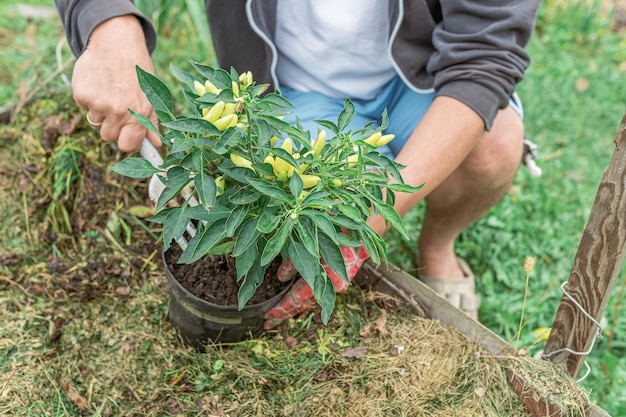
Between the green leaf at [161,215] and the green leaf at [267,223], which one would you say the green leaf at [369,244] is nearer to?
the green leaf at [267,223]

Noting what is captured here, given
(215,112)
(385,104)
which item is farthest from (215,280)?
(385,104)

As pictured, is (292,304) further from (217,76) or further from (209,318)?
(217,76)

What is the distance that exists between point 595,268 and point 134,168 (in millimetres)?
1067

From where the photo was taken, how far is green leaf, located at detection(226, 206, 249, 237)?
119 cm

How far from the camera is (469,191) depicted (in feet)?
6.67

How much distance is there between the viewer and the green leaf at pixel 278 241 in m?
1.14

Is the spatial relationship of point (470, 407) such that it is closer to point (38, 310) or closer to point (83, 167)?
point (38, 310)

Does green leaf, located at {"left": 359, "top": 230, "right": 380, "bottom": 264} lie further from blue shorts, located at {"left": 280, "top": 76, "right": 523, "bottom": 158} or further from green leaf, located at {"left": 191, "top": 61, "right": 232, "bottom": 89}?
blue shorts, located at {"left": 280, "top": 76, "right": 523, "bottom": 158}

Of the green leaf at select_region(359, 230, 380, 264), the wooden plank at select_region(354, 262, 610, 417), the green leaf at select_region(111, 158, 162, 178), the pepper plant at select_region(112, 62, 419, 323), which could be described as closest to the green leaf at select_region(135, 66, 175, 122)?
the pepper plant at select_region(112, 62, 419, 323)

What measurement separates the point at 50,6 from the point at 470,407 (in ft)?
11.2

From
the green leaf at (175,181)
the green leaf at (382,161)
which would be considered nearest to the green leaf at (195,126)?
the green leaf at (175,181)

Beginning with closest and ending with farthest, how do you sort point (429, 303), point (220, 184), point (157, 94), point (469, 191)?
point (157, 94)
point (220, 184)
point (429, 303)
point (469, 191)

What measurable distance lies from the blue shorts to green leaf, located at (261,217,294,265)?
32.5 inches

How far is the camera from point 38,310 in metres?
1.80
